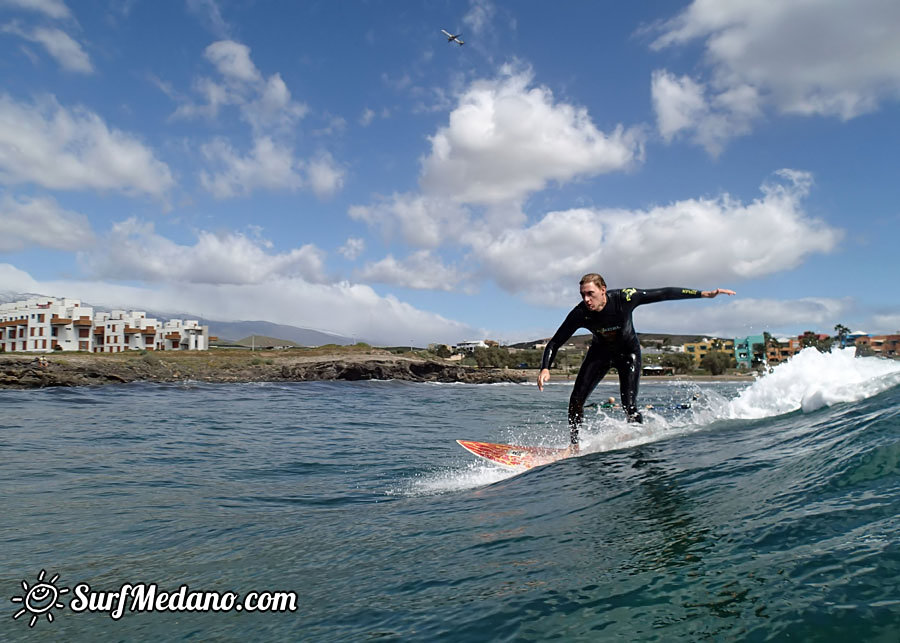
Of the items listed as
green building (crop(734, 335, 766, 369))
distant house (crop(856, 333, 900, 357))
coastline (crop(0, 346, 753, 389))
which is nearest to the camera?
coastline (crop(0, 346, 753, 389))

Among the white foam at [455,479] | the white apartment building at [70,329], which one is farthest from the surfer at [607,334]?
the white apartment building at [70,329]

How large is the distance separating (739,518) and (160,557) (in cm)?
435

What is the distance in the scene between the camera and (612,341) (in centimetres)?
862

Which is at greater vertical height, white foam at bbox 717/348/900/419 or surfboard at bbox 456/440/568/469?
white foam at bbox 717/348/900/419

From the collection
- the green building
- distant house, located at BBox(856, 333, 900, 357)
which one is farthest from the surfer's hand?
the green building

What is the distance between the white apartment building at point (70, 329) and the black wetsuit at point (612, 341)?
3015 inches

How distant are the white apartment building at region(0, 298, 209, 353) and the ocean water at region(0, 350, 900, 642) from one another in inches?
2951

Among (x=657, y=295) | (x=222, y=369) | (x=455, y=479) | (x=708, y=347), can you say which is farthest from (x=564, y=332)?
(x=708, y=347)

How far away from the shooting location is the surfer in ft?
26.7

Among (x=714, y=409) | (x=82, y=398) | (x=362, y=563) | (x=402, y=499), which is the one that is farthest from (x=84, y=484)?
(x=82, y=398)

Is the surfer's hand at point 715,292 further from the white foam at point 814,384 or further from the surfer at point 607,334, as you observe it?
the white foam at point 814,384

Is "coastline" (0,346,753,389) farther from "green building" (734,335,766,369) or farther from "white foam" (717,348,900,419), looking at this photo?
"green building" (734,335,766,369)

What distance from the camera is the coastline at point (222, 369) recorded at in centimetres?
3762

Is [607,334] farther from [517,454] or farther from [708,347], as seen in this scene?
[708,347]
